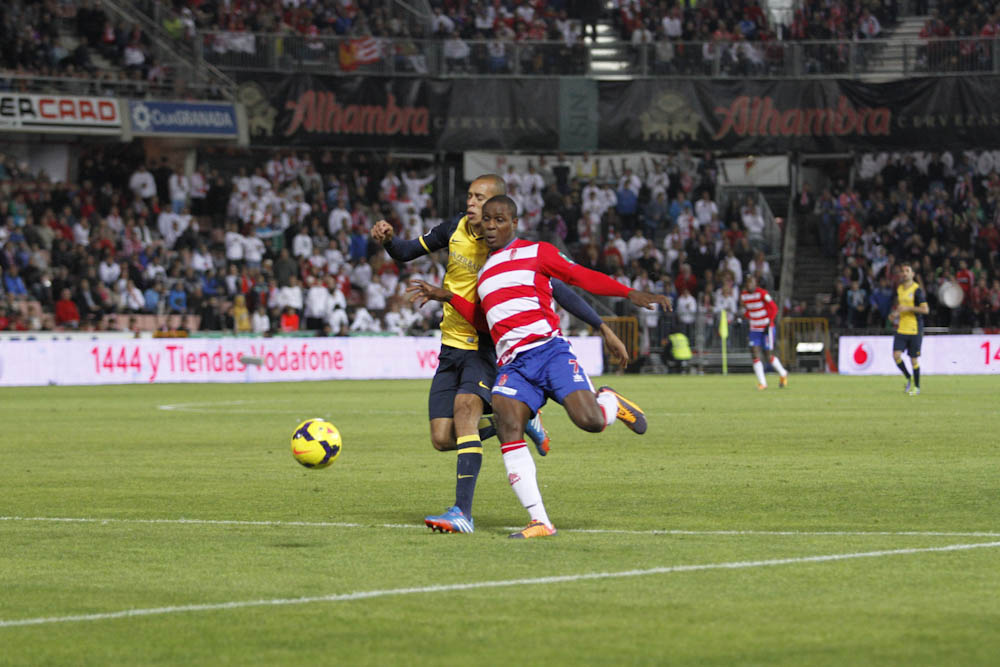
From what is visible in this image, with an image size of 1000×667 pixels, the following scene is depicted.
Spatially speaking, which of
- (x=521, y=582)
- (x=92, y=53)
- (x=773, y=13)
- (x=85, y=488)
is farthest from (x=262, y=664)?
(x=773, y=13)

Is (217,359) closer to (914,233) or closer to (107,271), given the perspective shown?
(107,271)

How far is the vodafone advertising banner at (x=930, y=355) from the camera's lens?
38.1 metres

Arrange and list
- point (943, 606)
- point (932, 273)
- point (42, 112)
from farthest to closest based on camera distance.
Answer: point (932, 273), point (42, 112), point (943, 606)

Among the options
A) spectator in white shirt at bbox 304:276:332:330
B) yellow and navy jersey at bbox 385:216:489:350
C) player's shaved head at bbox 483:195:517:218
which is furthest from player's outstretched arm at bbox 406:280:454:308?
spectator in white shirt at bbox 304:276:332:330

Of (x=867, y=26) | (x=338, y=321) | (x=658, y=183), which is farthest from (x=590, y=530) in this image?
(x=867, y=26)

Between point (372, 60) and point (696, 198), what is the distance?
390 inches

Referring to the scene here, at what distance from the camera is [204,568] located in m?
8.00

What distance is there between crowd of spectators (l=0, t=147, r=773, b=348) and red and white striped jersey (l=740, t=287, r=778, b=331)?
812 centimetres

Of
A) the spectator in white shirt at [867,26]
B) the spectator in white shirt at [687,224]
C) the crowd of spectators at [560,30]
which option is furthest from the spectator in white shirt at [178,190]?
the spectator in white shirt at [867,26]

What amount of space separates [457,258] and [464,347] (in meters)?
0.57

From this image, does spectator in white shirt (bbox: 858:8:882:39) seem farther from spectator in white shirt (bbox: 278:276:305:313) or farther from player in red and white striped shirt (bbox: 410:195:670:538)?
player in red and white striped shirt (bbox: 410:195:670:538)

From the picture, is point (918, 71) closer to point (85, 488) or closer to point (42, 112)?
point (42, 112)

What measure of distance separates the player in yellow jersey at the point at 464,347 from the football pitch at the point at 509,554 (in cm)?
54

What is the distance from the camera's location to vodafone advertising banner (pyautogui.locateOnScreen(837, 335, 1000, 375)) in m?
38.1
